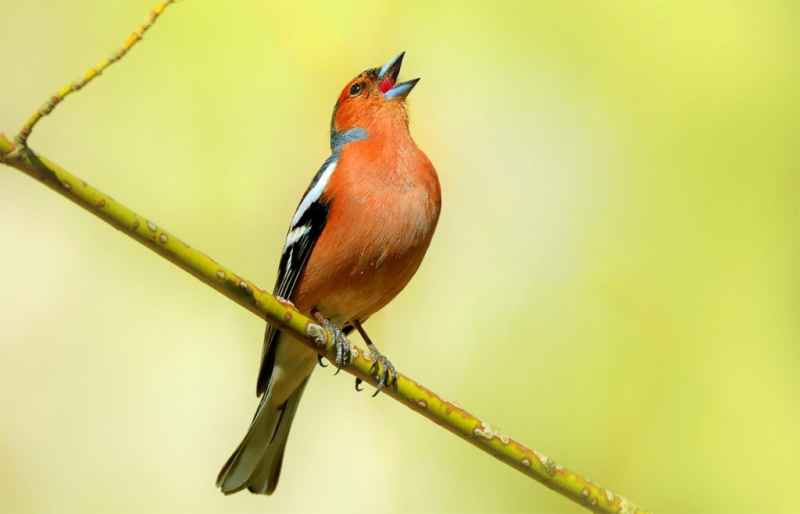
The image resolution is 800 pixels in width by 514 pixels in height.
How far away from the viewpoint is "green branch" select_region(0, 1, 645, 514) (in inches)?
71.4

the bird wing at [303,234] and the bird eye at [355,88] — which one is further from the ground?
the bird eye at [355,88]

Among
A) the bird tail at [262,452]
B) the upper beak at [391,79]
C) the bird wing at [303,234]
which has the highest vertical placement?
the upper beak at [391,79]

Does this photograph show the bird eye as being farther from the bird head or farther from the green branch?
the green branch

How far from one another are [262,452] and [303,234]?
48.4 inches

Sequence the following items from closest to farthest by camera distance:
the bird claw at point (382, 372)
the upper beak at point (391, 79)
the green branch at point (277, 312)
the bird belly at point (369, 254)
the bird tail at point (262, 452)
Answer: the green branch at point (277, 312)
the bird claw at point (382, 372)
the bird belly at point (369, 254)
the bird tail at point (262, 452)
the upper beak at point (391, 79)

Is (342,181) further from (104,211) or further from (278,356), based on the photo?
(104,211)

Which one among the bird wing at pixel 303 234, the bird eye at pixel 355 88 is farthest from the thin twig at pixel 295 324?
the bird eye at pixel 355 88

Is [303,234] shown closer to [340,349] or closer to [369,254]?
[369,254]

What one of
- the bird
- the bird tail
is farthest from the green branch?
the bird tail

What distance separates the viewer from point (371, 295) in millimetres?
3574

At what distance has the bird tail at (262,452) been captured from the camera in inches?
159

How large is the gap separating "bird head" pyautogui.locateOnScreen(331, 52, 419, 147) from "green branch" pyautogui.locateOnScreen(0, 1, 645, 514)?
4.90ft

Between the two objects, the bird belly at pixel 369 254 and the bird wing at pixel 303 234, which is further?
the bird wing at pixel 303 234

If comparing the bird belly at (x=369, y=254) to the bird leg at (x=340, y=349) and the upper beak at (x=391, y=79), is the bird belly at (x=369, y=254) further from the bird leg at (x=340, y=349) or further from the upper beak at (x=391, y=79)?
the upper beak at (x=391, y=79)
